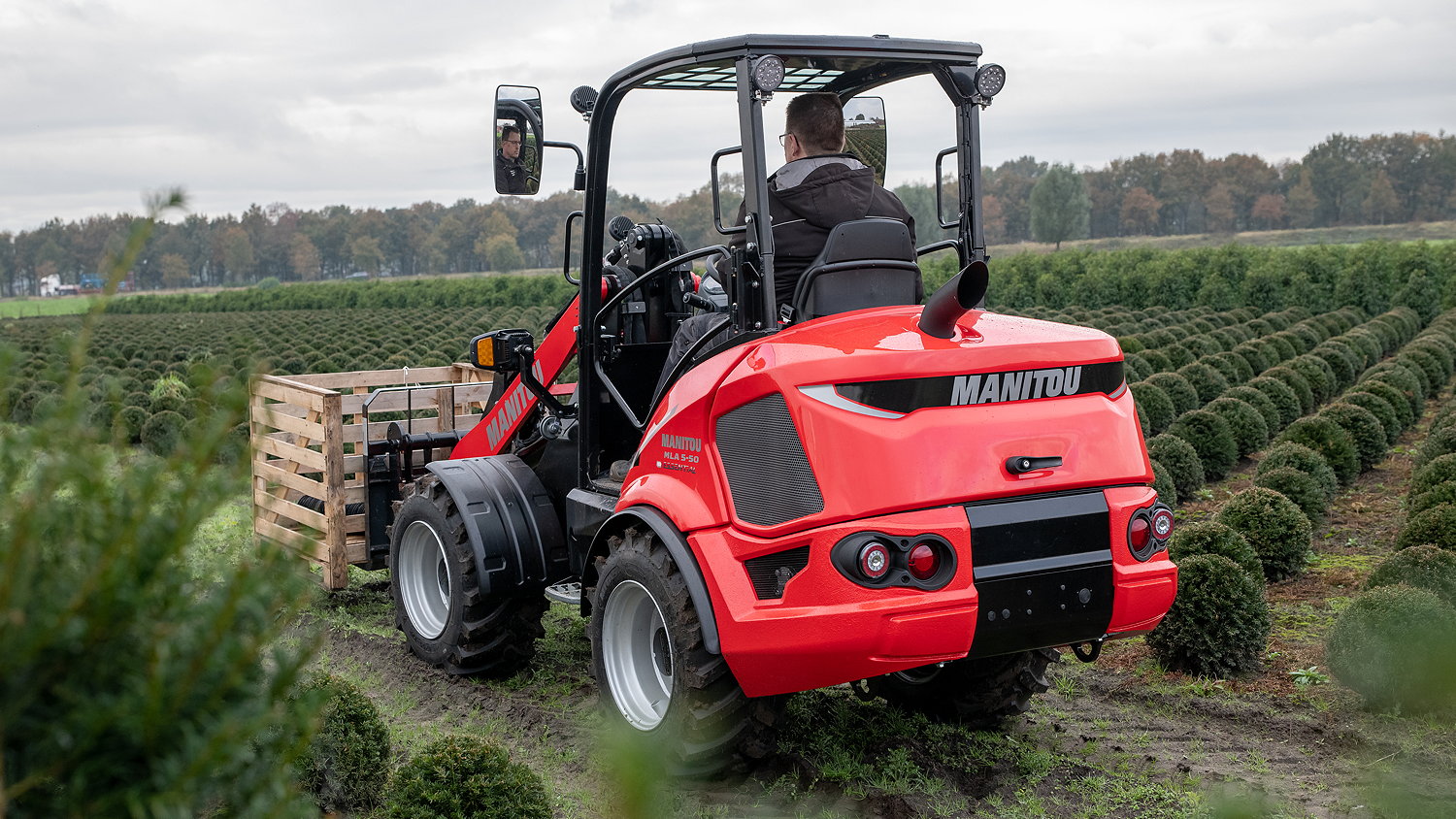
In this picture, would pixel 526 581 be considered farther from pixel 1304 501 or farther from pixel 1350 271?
pixel 1350 271

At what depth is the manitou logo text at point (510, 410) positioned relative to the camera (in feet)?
19.4

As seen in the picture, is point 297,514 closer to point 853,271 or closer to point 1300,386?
point 853,271

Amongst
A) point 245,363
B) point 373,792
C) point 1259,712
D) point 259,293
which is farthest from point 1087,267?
point 259,293

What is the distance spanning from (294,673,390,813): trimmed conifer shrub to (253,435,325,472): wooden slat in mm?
2591

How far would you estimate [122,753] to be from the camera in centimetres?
119

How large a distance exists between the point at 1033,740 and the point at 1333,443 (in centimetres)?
704

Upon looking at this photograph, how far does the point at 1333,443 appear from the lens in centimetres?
1056

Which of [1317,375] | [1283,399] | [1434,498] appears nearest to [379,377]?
[1434,498]

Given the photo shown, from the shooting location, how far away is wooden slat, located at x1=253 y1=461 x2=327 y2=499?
676cm

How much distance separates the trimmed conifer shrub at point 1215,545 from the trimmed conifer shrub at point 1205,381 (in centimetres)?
793

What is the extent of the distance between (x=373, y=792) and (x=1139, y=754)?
299 cm

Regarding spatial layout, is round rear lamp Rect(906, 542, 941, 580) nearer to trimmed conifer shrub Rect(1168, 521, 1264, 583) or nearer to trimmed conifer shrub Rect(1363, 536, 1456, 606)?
trimmed conifer shrub Rect(1168, 521, 1264, 583)

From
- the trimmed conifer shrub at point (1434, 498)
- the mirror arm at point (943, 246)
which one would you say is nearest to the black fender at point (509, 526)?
the mirror arm at point (943, 246)

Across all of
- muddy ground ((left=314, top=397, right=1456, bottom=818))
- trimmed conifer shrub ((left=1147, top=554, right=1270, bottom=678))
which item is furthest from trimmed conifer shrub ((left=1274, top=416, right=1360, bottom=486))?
trimmed conifer shrub ((left=1147, top=554, right=1270, bottom=678))
